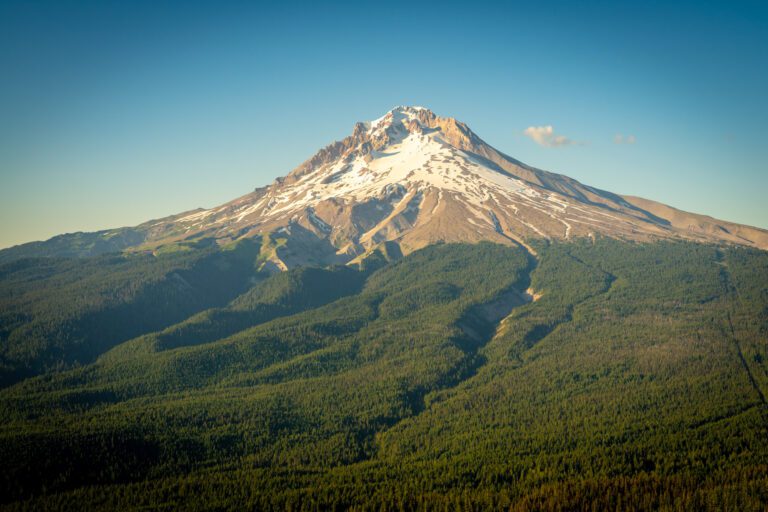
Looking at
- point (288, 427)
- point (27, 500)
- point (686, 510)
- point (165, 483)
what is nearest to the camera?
point (686, 510)

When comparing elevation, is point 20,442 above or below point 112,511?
above

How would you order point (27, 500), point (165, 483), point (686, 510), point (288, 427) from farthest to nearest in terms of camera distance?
point (288, 427), point (165, 483), point (27, 500), point (686, 510)

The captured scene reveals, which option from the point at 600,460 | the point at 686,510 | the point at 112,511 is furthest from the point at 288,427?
the point at 686,510

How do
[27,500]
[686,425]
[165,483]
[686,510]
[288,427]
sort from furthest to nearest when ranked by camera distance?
[288,427] < [686,425] < [165,483] < [27,500] < [686,510]

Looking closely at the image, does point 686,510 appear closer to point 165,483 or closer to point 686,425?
point 686,425

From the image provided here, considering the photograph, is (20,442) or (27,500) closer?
(27,500)

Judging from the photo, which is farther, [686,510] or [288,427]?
[288,427]

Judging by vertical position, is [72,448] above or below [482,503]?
above

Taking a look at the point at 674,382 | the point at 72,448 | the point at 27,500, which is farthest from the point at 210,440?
the point at 674,382

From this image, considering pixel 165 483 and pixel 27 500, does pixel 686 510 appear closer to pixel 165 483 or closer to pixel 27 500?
pixel 165 483
